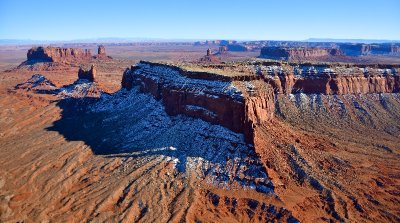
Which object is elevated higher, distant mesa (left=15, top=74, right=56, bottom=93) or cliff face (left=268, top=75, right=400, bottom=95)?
cliff face (left=268, top=75, right=400, bottom=95)

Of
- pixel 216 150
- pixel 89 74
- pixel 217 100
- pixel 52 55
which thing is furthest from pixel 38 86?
pixel 216 150

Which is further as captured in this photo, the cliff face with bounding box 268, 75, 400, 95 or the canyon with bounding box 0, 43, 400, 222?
the cliff face with bounding box 268, 75, 400, 95

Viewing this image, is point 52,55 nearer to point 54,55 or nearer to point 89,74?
point 54,55

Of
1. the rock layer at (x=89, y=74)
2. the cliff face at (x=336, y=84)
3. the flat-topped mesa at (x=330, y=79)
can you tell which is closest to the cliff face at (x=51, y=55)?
the rock layer at (x=89, y=74)

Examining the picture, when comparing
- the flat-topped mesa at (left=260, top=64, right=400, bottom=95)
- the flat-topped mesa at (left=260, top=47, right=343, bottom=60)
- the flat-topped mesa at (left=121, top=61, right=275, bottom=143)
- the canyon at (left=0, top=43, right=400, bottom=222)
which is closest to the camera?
the canyon at (left=0, top=43, right=400, bottom=222)

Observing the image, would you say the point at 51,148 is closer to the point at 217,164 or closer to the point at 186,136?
the point at 186,136

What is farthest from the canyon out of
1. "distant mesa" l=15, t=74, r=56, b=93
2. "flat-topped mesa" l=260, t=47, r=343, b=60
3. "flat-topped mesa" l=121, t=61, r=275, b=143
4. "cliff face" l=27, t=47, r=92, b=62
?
"flat-topped mesa" l=260, t=47, r=343, b=60

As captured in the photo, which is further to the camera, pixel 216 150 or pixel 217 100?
pixel 217 100

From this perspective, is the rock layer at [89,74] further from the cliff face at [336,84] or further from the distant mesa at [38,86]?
the cliff face at [336,84]

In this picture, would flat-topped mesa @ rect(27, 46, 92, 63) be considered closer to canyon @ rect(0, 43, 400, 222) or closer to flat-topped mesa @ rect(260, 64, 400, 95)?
canyon @ rect(0, 43, 400, 222)
